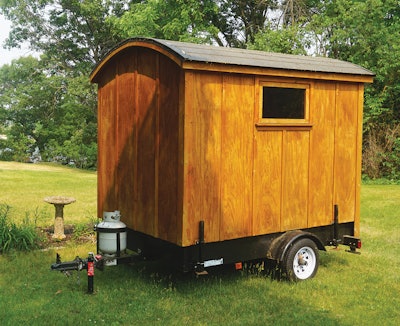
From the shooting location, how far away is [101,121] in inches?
331

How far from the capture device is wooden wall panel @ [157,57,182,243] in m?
6.61

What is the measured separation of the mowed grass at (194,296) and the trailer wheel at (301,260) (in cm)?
15

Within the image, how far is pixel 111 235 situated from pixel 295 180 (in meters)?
2.66

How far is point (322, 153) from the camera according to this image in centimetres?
793

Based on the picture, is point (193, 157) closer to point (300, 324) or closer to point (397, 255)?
point (300, 324)

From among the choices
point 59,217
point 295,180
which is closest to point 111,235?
point 295,180

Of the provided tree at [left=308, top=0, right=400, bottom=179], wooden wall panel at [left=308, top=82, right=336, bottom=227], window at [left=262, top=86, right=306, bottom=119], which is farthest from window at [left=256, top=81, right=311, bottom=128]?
tree at [left=308, top=0, right=400, bottom=179]

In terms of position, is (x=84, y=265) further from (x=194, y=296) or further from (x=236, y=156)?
(x=236, y=156)

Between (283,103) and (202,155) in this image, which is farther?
(283,103)

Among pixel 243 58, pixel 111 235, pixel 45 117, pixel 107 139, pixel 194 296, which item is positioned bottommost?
pixel 194 296

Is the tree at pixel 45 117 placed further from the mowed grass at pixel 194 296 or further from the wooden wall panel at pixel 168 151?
the wooden wall panel at pixel 168 151

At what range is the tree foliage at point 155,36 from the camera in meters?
24.0

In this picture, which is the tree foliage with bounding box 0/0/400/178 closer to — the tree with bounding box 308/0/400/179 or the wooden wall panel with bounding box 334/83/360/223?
the tree with bounding box 308/0/400/179

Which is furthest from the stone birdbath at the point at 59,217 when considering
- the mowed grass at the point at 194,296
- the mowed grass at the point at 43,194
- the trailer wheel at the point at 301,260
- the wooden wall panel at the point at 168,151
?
the trailer wheel at the point at 301,260
